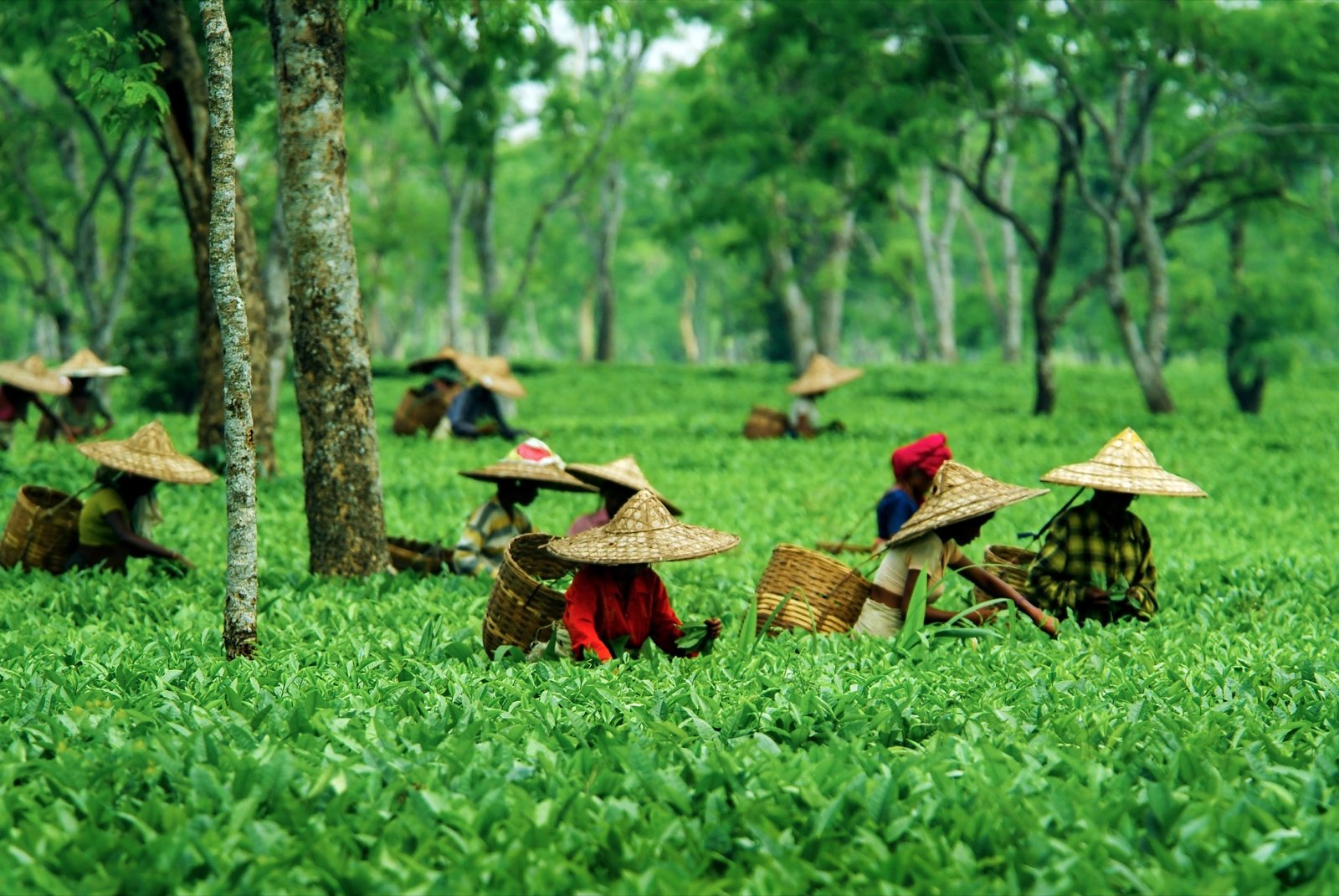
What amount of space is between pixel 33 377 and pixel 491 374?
530 centimetres

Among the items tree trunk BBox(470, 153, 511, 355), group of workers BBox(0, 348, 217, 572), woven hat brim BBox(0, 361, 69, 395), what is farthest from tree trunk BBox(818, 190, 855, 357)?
group of workers BBox(0, 348, 217, 572)

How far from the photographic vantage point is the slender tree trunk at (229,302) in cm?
565

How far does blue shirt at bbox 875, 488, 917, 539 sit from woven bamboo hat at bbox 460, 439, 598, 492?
1857 millimetres

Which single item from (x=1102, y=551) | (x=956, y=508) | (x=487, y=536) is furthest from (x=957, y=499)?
(x=487, y=536)

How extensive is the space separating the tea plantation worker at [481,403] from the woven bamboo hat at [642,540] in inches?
399

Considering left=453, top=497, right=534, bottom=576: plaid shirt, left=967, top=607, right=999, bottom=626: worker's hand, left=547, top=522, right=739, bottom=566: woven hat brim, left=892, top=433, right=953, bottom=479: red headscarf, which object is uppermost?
left=892, top=433, right=953, bottom=479: red headscarf

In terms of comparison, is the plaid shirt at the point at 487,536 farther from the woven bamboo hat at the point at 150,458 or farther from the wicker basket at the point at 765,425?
the wicker basket at the point at 765,425

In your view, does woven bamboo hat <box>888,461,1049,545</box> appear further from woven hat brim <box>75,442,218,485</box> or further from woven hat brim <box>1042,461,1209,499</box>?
woven hat brim <box>75,442,218,485</box>

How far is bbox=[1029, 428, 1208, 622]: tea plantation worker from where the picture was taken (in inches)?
266

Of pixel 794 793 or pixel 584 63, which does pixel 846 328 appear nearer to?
pixel 584 63

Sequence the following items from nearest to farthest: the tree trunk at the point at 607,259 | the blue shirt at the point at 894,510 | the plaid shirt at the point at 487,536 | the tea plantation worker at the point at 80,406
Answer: the blue shirt at the point at 894,510
the plaid shirt at the point at 487,536
the tea plantation worker at the point at 80,406
the tree trunk at the point at 607,259

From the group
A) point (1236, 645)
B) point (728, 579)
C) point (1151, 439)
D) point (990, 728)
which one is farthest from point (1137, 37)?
point (990, 728)

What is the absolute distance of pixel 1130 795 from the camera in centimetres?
396

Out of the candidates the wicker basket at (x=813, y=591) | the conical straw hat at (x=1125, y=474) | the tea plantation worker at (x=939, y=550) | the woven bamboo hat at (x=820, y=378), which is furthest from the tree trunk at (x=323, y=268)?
the woven bamboo hat at (x=820, y=378)
